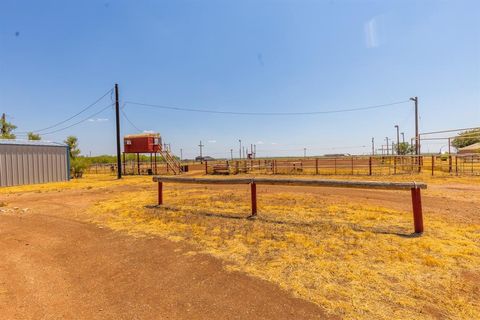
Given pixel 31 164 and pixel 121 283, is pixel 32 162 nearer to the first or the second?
pixel 31 164

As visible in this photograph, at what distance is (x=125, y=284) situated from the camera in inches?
142

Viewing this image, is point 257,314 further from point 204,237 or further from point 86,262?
point 86,262

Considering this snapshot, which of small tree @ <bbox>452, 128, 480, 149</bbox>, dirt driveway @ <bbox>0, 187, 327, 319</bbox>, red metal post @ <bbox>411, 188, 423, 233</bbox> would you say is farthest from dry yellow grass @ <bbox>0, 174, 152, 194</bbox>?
small tree @ <bbox>452, 128, 480, 149</bbox>

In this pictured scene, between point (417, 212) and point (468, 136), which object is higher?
point (468, 136)

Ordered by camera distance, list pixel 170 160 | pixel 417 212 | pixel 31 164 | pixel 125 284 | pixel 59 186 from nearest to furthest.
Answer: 1. pixel 125 284
2. pixel 417 212
3. pixel 59 186
4. pixel 31 164
5. pixel 170 160

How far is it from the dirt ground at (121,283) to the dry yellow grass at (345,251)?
1.16 ft

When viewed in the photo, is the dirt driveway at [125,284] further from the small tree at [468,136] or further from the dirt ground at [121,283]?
the small tree at [468,136]

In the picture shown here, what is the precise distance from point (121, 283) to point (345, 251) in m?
3.52

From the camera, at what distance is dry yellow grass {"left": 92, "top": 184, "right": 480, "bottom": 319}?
2.97 metres

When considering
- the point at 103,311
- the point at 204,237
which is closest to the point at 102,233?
the point at 204,237

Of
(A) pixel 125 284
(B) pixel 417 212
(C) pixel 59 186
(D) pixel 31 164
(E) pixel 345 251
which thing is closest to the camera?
(A) pixel 125 284

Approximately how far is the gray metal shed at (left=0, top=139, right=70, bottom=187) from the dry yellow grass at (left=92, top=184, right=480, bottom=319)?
49.3 feet

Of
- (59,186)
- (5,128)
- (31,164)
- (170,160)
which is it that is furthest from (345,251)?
(5,128)

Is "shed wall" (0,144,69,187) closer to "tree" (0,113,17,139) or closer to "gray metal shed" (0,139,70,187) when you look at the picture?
"gray metal shed" (0,139,70,187)
